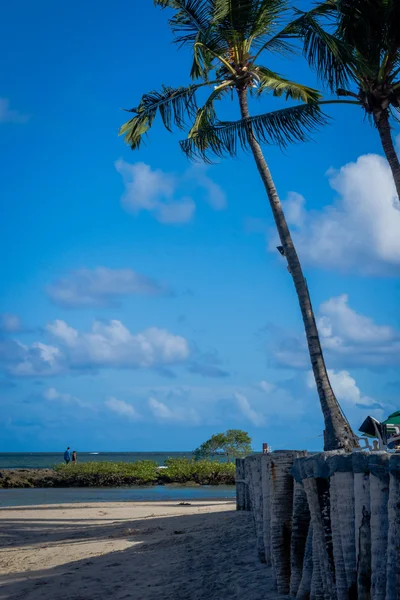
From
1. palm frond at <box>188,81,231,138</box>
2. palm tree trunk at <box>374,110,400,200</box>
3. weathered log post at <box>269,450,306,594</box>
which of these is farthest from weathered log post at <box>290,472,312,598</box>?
palm frond at <box>188,81,231,138</box>

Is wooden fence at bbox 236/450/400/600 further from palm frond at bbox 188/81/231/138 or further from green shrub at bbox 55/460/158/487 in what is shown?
green shrub at bbox 55/460/158/487

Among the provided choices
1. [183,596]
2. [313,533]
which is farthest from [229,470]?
[313,533]

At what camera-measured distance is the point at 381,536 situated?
4816 mm

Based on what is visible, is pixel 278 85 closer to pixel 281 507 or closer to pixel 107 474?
pixel 281 507

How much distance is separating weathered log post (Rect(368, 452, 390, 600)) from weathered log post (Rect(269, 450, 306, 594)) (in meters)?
2.19

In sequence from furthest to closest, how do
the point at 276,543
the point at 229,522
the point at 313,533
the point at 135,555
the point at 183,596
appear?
the point at 229,522 → the point at 135,555 → the point at 183,596 → the point at 276,543 → the point at 313,533

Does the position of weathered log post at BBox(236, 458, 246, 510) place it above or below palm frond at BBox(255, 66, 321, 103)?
below

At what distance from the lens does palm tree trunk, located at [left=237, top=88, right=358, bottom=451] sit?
44.1 feet

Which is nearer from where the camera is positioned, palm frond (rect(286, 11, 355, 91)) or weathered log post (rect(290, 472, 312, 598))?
weathered log post (rect(290, 472, 312, 598))

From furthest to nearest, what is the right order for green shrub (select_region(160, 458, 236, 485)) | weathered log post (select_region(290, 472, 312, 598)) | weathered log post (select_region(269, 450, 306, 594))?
green shrub (select_region(160, 458, 236, 485)), weathered log post (select_region(269, 450, 306, 594)), weathered log post (select_region(290, 472, 312, 598))

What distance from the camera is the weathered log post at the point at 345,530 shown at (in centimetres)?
532

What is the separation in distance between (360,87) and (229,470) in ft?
72.0

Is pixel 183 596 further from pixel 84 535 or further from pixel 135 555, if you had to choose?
pixel 84 535

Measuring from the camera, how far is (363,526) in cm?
512
